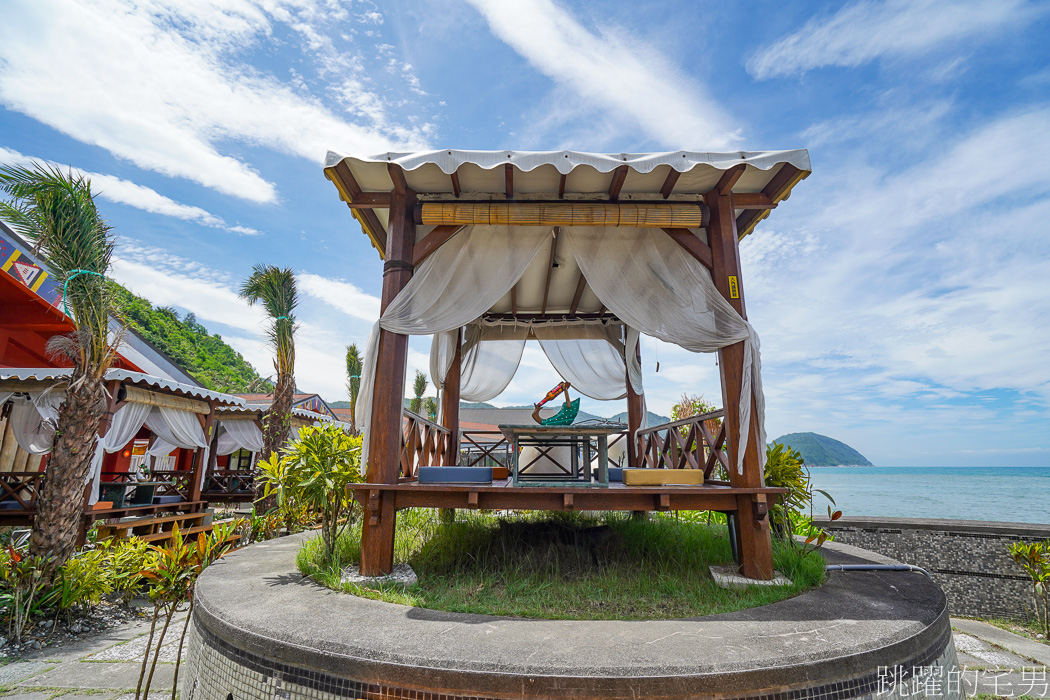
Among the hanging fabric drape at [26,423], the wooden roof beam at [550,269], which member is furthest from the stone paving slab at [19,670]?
the wooden roof beam at [550,269]

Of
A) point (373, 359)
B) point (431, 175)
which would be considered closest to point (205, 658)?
point (373, 359)

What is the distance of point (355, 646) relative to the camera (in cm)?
247

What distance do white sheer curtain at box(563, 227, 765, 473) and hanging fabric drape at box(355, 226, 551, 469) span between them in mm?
573

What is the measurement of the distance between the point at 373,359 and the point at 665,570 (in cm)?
292

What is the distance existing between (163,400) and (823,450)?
419 ft

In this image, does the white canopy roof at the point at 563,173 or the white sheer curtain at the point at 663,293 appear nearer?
the white canopy roof at the point at 563,173

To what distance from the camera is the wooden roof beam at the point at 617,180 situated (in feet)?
13.6

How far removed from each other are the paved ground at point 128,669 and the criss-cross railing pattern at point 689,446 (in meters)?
2.20

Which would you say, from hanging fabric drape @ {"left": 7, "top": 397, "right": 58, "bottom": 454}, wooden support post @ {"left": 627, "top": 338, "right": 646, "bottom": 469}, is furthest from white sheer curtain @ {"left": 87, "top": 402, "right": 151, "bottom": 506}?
wooden support post @ {"left": 627, "top": 338, "right": 646, "bottom": 469}

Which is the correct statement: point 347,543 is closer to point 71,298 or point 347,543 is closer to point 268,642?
point 268,642

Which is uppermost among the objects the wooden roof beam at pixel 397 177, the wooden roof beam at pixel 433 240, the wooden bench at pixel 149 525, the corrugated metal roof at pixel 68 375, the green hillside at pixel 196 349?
the green hillside at pixel 196 349

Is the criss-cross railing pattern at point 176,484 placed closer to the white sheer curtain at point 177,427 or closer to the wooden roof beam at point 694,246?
the white sheer curtain at point 177,427

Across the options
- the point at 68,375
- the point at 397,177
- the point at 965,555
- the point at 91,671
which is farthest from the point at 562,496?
the point at 68,375

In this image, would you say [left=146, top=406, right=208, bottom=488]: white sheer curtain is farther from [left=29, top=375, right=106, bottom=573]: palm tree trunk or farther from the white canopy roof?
the white canopy roof
